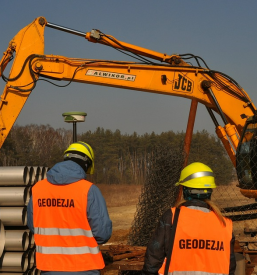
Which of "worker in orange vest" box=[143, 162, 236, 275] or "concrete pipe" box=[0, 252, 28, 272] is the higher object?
"worker in orange vest" box=[143, 162, 236, 275]

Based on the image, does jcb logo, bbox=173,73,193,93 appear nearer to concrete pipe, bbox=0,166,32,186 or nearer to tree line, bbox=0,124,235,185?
concrete pipe, bbox=0,166,32,186

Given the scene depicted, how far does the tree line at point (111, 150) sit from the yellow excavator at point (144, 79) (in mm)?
19165

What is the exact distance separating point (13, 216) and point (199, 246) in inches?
152

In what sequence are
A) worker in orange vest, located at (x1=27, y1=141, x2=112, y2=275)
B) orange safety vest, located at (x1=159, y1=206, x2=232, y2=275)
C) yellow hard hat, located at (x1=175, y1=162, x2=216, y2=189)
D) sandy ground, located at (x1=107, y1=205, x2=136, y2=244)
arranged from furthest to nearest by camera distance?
sandy ground, located at (x1=107, y1=205, x2=136, y2=244), worker in orange vest, located at (x1=27, y1=141, x2=112, y2=275), yellow hard hat, located at (x1=175, y1=162, x2=216, y2=189), orange safety vest, located at (x1=159, y1=206, x2=232, y2=275)

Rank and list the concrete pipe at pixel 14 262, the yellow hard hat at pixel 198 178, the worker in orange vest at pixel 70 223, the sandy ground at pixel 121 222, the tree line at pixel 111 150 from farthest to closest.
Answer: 1. the tree line at pixel 111 150
2. the sandy ground at pixel 121 222
3. the concrete pipe at pixel 14 262
4. the worker in orange vest at pixel 70 223
5. the yellow hard hat at pixel 198 178

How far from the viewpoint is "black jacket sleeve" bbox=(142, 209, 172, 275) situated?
348cm

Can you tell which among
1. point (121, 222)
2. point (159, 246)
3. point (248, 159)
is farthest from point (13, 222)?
point (121, 222)

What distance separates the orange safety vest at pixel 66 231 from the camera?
4.19 metres

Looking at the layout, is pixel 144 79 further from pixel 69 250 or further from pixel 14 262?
pixel 69 250

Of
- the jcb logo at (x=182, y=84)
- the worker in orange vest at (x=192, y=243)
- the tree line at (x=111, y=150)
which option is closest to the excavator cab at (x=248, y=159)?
the jcb logo at (x=182, y=84)

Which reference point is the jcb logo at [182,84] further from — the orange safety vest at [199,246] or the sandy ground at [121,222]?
the orange safety vest at [199,246]

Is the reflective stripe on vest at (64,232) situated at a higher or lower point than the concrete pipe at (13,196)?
lower

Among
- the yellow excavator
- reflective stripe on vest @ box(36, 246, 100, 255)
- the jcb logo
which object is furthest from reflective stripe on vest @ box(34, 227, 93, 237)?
the jcb logo

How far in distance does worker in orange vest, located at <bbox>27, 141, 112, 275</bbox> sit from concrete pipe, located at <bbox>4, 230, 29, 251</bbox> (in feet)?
7.98
